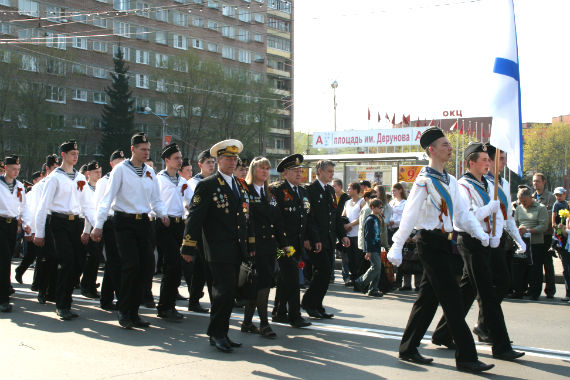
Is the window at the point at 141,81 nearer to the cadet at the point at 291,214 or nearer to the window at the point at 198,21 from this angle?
the window at the point at 198,21

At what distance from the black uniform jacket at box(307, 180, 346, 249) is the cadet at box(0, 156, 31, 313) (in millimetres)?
4437

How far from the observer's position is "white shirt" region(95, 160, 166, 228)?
8.05 metres

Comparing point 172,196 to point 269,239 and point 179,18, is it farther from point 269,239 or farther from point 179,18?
point 179,18

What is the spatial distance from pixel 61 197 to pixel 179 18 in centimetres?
7014

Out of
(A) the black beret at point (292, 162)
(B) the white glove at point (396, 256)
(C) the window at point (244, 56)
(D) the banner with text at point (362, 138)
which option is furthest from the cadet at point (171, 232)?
(C) the window at point (244, 56)

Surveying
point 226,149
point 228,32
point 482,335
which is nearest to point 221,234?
point 226,149

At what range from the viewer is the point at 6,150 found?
56781 mm

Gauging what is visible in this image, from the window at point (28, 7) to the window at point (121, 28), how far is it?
960 centimetres

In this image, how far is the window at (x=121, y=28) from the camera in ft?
228

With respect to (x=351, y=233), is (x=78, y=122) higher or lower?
higher

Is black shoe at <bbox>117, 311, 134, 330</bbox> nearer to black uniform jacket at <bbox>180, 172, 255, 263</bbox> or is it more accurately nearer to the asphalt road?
the asphalt road

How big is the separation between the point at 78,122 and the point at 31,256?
5725 centimetres

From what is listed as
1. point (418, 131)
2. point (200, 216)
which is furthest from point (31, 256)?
point (418, 131)

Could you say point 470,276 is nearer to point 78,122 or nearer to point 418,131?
point 418,131
